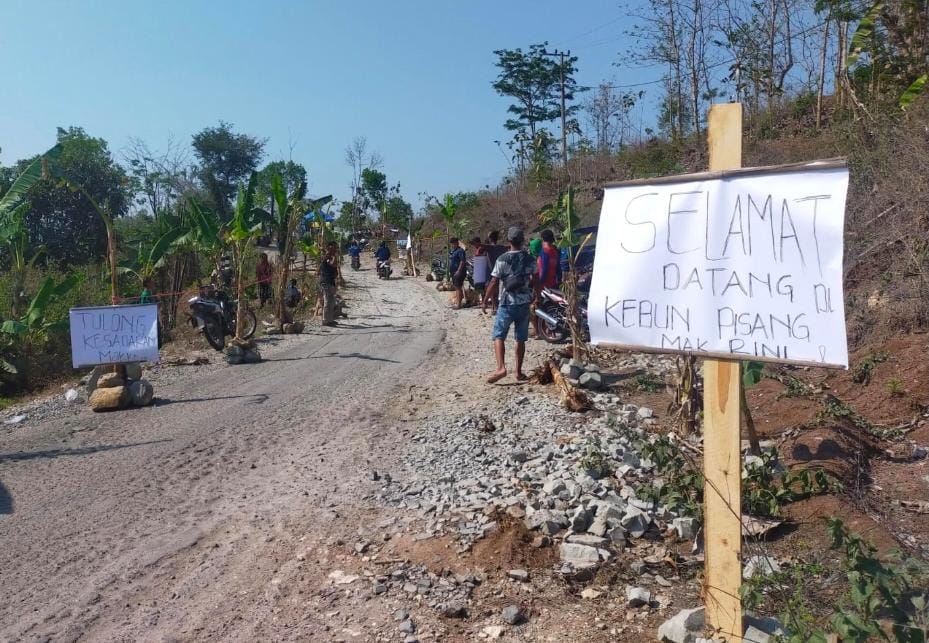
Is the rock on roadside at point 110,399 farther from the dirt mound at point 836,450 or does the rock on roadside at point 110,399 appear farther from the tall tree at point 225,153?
the tall tree at point 225,153

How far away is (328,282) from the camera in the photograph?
16703 millimetres

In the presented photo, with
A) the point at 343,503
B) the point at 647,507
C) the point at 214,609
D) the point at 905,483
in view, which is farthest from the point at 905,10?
the point at 214,609

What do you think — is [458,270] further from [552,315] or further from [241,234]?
[241,234]

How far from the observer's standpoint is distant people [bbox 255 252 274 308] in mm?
17953

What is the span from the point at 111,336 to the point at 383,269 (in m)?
21.4

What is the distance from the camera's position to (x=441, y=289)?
24359mm

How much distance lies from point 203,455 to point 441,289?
17.7 meters

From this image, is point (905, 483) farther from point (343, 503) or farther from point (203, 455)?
point (203, 455)

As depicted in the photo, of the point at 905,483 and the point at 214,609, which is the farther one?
the point at 905,483

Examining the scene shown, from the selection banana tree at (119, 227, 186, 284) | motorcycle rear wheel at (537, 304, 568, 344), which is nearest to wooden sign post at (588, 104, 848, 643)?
motorcycle rear wheel at (537, 304, 568, 344)

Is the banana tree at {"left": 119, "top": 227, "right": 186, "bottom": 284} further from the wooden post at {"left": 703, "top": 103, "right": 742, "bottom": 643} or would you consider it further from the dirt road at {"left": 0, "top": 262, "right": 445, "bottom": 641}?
the wooden post at {"left": 703, "top": 103, "right": 742, "bottom": 643}

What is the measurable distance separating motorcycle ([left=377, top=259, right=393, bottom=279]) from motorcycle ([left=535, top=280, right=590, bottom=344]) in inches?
717

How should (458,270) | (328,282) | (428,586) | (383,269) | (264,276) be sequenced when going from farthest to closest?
(383,269) < (458,270) < (264,276) < (328,282) < (428,586)

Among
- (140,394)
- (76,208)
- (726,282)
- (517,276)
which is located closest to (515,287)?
(517,276)
